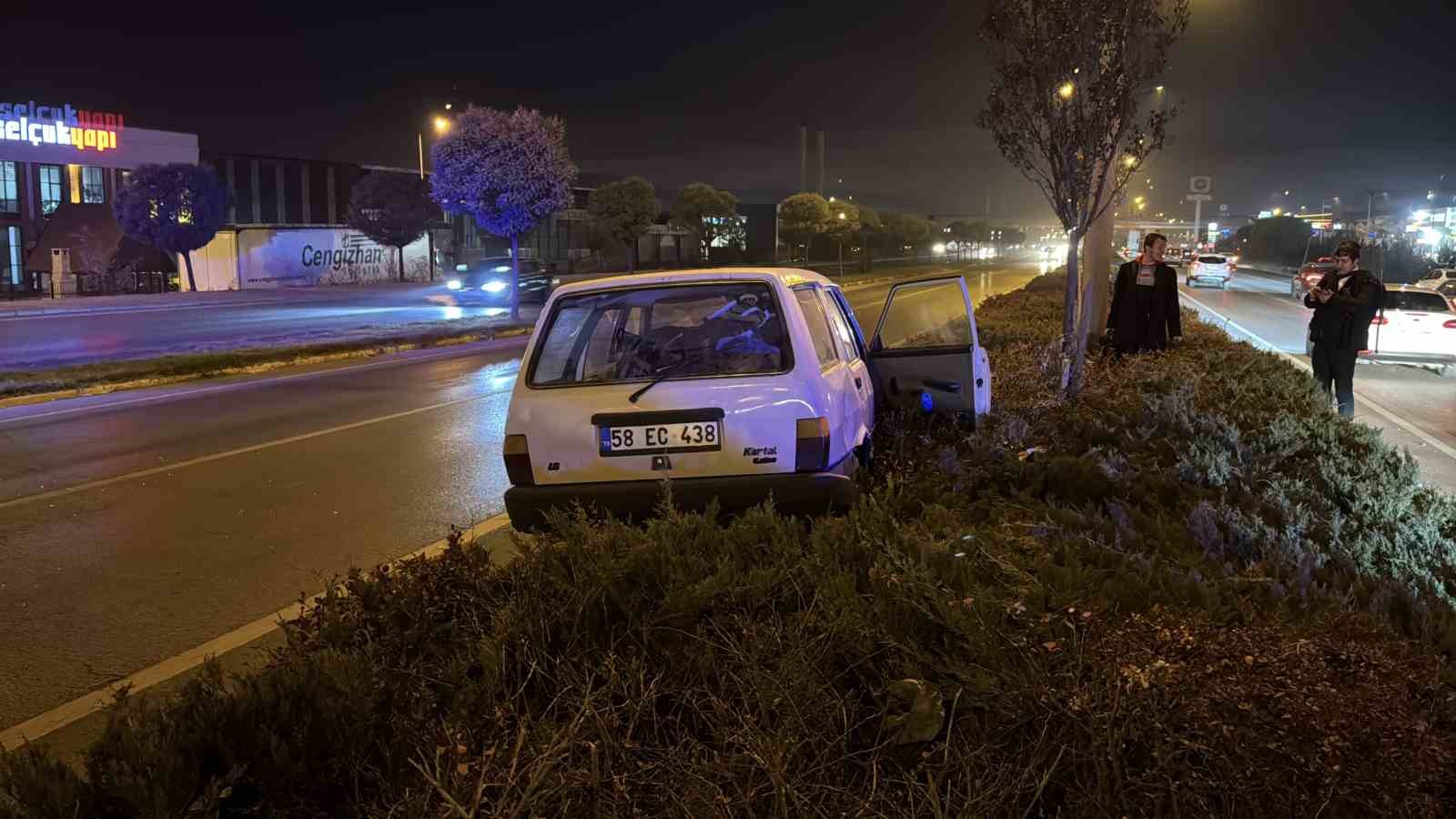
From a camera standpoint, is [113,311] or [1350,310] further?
[113,311]

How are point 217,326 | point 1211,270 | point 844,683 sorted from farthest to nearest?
1. point 1211,270
2. point 217,326
3. point 844,683

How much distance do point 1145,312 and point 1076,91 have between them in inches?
106

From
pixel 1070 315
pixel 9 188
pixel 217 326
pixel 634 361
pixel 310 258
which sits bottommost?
pixel 217 326

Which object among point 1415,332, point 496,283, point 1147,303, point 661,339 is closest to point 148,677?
point 661,339

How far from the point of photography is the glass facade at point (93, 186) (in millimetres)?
46312

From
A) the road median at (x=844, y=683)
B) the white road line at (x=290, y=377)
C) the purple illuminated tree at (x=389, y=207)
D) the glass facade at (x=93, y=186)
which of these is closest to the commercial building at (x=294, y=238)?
the purple illuminated tree at (x=389, y=207)

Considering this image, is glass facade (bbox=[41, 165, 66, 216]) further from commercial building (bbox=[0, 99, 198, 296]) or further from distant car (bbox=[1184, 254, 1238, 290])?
distant car (bbox=[1184, 254, 1238, 290])

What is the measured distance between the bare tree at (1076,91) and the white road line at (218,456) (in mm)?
7147

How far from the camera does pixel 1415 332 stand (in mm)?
15398

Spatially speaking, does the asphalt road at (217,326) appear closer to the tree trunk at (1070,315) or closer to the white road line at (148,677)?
the white road line at (148,677)

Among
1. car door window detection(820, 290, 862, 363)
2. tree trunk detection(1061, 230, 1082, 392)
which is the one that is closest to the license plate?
car door window detection(820, 290, 862, 363)

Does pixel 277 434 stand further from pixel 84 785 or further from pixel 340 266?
pixel 340 266

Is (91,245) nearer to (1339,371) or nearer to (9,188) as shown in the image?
(9,188)

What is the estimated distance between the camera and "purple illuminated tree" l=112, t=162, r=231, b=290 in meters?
38.2
